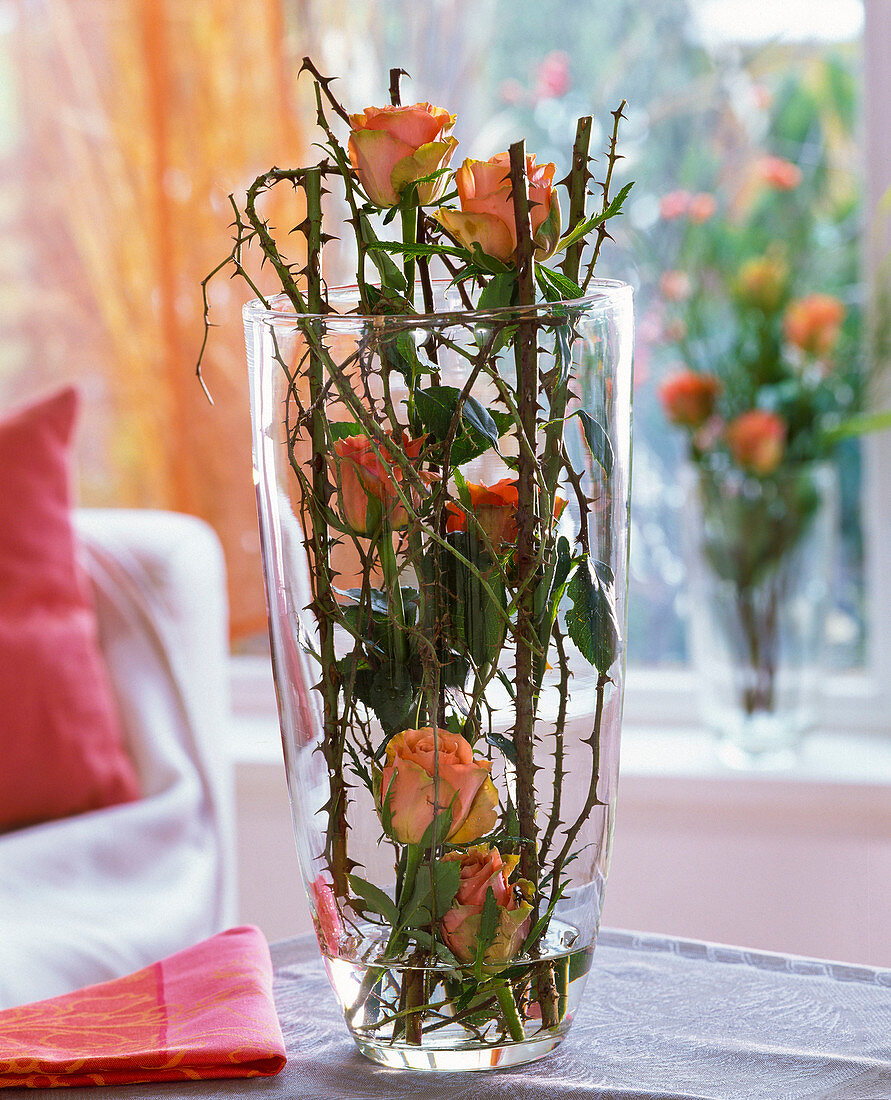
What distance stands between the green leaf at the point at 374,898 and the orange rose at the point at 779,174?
133 cm

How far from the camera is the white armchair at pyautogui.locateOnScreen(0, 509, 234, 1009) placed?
105 cm

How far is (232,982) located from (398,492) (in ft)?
0.87

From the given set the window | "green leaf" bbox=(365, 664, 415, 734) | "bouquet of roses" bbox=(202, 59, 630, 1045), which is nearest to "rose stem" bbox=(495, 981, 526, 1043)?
"bouquet of roses" bbox=(202, 59, 630, 1045)

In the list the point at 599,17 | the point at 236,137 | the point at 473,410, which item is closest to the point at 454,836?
the point at 473,410

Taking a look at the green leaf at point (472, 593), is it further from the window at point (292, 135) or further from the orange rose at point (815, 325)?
the window at point (292, 135)

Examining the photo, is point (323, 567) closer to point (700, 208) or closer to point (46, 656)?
point (46, 656)

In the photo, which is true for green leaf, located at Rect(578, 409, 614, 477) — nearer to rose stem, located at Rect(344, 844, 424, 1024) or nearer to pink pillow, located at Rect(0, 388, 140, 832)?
rose stem, located at Rect(344, 844, 424, 1024)

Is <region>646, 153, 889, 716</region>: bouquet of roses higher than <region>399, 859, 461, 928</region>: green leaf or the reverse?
higher

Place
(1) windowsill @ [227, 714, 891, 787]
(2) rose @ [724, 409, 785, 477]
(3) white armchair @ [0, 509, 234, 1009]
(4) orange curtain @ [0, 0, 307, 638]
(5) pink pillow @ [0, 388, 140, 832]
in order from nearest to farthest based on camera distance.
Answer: (3) white armchair @ [0, 509, 234, 1009] < (5) pink pillow @ [0, 388, 140, 832] < (2) rose @ [724, 409, 785, 477] < (1) windowsill @ [227, 714, 891, 787] < (4) orange curtain @ [0, 0, 307, 638]

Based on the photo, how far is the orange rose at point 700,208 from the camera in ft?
5.30

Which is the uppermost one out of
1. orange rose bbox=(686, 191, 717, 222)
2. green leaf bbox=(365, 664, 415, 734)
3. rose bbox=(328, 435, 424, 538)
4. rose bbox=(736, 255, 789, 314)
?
orange rose bbox=(686, 191, 717, 222)

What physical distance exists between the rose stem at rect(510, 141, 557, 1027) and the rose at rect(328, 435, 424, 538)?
42mm

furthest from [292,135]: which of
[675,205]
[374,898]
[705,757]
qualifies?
[374,898]

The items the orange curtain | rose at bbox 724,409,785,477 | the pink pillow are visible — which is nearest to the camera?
the pink pillow
